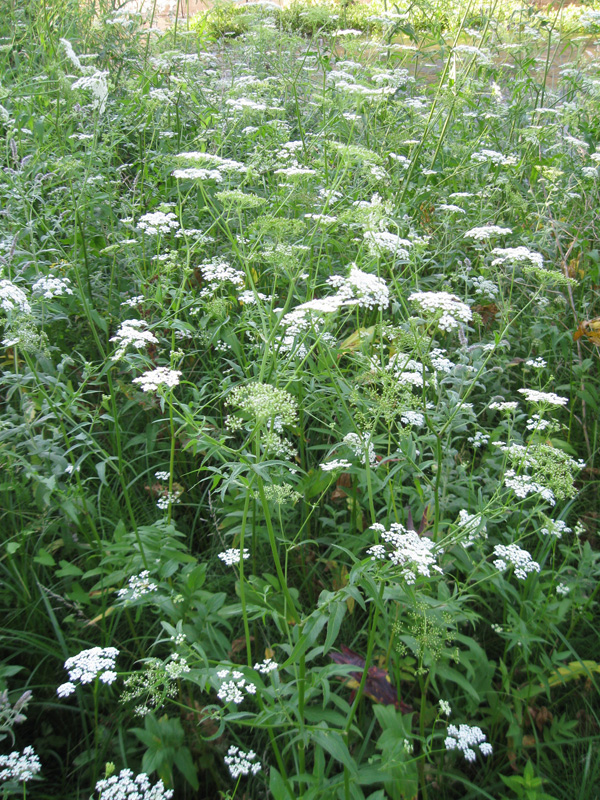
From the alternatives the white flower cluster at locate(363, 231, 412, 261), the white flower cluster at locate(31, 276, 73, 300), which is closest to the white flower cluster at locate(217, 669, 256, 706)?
the white flower cluster at locate(363, 231, 412, 261)

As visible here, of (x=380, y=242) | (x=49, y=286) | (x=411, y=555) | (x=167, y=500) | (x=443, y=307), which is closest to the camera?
(x=411, y=555)

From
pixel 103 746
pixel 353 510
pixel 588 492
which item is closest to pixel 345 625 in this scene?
pixel 353 510

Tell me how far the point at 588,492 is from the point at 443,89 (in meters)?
3.03

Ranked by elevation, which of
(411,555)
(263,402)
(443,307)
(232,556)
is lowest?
(232,556)

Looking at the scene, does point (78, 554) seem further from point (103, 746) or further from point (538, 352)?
point (538, 352)

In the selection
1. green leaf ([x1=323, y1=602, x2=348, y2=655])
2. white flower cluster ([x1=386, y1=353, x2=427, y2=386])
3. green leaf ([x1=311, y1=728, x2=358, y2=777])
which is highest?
white flower cluster ([x1=386, y1=353, x2=427, y2=386])

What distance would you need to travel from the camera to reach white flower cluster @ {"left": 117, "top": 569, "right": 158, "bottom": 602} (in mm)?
2139

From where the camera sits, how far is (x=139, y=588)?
2.22 m

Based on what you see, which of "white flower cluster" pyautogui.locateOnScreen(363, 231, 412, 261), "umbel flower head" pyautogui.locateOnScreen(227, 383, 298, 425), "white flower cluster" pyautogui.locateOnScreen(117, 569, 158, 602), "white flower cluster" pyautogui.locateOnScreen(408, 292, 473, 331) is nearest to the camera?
"umbel flower head" pyautogui.locateOnScreen(227, 383, 298, 425)

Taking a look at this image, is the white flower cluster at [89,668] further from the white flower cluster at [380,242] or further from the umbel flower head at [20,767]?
the white flower cluster at [380,242]

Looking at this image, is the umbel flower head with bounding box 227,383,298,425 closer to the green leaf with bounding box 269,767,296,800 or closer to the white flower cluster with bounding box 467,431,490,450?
the green leaf with bounding box 269,767,296,800

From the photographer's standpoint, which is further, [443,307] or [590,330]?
[590,330]

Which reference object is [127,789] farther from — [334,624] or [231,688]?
[334,624]

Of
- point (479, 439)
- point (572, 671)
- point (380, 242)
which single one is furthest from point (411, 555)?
point (380, 242)
